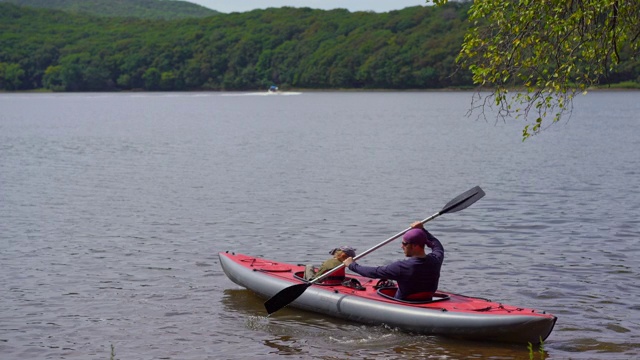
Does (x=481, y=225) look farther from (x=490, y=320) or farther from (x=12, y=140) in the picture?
(x=12, y=140)

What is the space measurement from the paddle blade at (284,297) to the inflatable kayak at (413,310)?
8.9 inches

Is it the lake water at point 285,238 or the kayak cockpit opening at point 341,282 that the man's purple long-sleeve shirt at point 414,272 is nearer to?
the lake water at point 285,238

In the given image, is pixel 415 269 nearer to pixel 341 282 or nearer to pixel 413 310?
pixel 413 310

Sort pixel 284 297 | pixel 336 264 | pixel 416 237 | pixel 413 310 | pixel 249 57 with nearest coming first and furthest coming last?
1. pixel 416 237
2. pixel 413 310
3. pixel 284 297
4. pixel 336 264
5. pixel 249 57

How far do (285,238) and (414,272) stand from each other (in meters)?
7.75

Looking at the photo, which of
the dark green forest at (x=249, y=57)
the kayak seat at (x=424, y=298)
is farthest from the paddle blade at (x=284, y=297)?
the dark green forest at (x=249, y=57)

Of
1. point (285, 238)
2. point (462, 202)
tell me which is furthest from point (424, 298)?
point (285, 238)

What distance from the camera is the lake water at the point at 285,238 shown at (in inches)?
464

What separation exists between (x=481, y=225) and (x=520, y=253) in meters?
3.06

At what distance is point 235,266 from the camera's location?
14062 millimetres

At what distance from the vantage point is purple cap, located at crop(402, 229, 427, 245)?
11133 mm

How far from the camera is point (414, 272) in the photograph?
36.8 ft

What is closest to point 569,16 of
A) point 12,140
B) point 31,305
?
point 31,305

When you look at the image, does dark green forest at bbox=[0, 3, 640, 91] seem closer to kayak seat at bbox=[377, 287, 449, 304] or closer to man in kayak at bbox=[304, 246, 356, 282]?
man in kayak at bbox=[304, 246, 356, 282]
